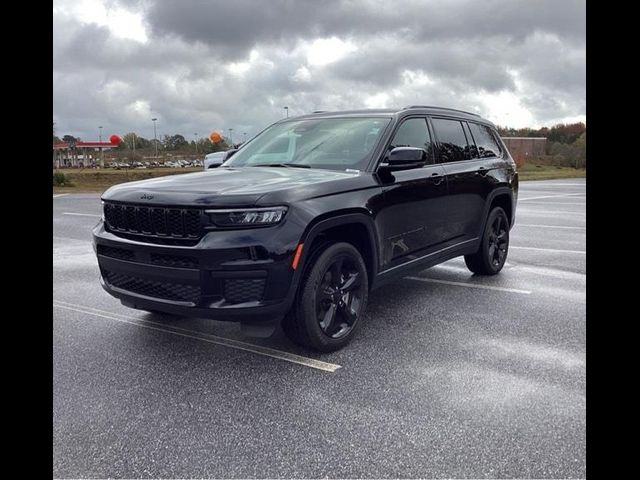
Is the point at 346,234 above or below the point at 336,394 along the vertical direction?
above

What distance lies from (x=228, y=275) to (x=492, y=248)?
4160 mm

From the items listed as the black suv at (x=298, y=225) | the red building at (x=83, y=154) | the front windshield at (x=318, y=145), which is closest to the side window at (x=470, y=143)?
the black suv at (x=298, y=225)

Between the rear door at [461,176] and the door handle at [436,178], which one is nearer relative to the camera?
the door handle at [436,178]

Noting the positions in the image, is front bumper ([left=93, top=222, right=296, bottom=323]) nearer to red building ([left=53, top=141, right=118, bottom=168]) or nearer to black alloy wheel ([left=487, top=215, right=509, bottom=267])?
black alloy wheel ([left=487, top=215, right=509, bottom=267])

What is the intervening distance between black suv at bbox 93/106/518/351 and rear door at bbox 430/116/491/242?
0.02 m

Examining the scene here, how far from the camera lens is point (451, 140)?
5.98 metres

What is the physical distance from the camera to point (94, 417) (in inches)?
128

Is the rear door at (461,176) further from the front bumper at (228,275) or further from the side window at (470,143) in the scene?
the front bumper at (228,275)

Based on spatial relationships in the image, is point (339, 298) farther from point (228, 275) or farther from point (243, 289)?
point (228, 275)

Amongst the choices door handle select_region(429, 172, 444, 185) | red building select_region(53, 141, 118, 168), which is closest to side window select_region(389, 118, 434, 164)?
door handle select_region(429, 172, 444, 185)

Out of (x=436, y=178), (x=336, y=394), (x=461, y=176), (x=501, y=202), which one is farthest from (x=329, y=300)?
(x=501, y=202)

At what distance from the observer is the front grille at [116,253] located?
13.2ft

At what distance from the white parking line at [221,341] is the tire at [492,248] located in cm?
322

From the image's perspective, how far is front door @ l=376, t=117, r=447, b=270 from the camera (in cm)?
471
